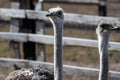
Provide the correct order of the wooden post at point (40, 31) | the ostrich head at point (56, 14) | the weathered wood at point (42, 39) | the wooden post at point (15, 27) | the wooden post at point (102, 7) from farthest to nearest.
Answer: the wooden post at point (102, 7) → the wooden post at point (15, 27) → the wooden post at point (40, 31) → the weathered wood at point (42, 39) → the ostrich head at point (56, 14)

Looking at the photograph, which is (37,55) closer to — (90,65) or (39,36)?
(39,36)

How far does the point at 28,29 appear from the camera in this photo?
802 centimetres

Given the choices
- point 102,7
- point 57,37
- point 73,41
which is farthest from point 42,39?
point 102,7

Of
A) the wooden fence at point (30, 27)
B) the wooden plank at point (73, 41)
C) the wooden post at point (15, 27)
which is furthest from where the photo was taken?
the wooden post at point (15, 27)

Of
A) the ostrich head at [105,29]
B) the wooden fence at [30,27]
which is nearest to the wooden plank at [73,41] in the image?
the wooden fence at [30,27]

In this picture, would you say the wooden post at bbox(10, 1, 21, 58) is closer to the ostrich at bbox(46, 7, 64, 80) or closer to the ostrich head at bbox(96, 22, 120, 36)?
the ostrich at bbox(46, 7, 64, 80)

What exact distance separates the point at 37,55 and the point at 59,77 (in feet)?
9.58

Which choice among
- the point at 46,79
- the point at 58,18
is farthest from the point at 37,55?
the point at 58,18

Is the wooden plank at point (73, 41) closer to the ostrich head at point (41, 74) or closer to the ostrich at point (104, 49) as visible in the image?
the ostrich head at point (41, 74)

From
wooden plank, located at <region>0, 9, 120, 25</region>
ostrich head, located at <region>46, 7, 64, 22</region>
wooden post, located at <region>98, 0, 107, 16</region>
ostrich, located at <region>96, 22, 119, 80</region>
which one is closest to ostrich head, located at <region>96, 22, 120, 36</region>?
ostrich, located at <region>96, 22, 119, 80</region>

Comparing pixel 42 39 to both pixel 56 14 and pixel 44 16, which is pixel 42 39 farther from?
pixel 56 14

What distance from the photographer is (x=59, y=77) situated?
515cm

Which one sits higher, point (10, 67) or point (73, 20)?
point (73, 20)

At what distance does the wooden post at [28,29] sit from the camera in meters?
7.96
